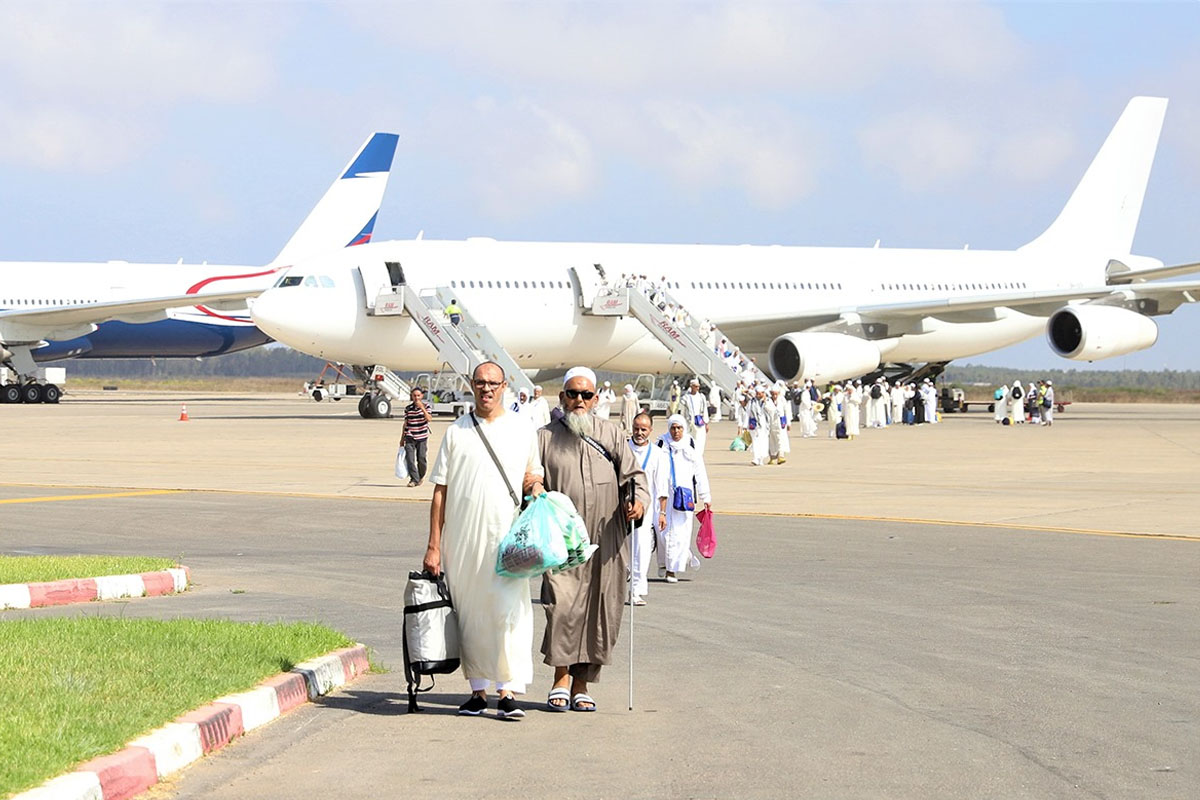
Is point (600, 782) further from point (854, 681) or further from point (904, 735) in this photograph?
point (854, 681)

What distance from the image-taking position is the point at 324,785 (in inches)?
253

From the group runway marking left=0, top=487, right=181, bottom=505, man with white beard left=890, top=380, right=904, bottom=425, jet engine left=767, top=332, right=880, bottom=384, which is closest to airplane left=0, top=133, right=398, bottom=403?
jet engine left=767, top=332, right=880, bottom=384

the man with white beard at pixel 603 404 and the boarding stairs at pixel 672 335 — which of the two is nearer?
the man with white beard at pixel 603 404

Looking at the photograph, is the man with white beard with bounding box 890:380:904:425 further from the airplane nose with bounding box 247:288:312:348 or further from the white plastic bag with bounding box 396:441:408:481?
the white plastic bag with bounding box 396:441:408:481

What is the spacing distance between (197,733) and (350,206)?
5694 cm

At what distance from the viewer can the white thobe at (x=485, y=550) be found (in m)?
7.80

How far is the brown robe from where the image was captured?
8.02 metres

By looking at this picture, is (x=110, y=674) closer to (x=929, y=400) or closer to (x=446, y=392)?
(x=446, y=392)

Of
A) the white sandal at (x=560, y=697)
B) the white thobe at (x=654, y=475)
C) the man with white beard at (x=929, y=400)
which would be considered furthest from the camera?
the man with white beard at (x=929, y=400)

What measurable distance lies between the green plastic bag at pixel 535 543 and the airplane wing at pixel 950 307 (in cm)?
3597

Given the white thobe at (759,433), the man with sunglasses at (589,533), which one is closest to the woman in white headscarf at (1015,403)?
the white thobe at (759,433)

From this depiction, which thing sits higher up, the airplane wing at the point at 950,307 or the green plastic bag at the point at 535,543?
the airplane wing at the point at 950,307

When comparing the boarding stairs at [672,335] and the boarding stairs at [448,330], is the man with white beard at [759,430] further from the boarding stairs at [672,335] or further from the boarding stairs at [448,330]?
the boarding stairs at [672,335]

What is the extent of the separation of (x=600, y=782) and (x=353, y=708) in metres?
1.92
